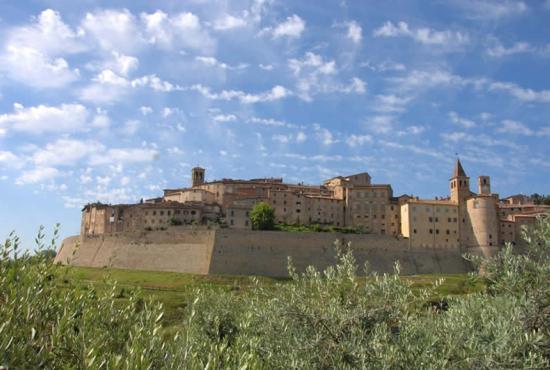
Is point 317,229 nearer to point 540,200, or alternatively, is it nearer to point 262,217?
point 262,217

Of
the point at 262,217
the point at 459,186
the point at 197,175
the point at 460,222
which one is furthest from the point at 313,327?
the point at 197,175

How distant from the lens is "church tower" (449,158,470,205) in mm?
71806

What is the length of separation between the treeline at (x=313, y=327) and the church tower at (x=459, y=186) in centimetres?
6194

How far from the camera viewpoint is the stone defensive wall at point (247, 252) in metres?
61.2

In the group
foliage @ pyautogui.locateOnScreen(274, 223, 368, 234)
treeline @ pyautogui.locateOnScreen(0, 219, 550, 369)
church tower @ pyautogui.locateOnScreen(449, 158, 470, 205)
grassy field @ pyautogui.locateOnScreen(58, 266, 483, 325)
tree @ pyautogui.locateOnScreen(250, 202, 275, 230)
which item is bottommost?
grassy field @ pyautogui.locateOnScreen(58, 266, 483, 325)

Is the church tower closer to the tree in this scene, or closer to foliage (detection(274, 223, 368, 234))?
foliage (detection(274, 223, 368, 234))

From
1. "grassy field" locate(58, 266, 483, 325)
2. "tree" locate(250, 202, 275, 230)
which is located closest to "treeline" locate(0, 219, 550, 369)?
"grassy field" locate(58, 266, 483, 325)

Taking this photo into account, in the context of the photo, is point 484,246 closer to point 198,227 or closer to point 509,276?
point 198,227

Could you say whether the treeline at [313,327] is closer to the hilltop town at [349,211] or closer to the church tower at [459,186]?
the hilltop town at [349,211]

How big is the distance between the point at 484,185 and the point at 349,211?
19.5m

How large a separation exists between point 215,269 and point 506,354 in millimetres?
52050

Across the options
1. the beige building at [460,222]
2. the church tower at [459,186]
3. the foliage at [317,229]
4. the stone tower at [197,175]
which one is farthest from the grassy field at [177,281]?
the stone tower at [197,175]

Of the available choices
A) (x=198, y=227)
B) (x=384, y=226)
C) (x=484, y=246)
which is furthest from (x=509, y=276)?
(x=384, y=226)

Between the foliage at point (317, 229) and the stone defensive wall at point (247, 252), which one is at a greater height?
the foliage at point (317, 229)
